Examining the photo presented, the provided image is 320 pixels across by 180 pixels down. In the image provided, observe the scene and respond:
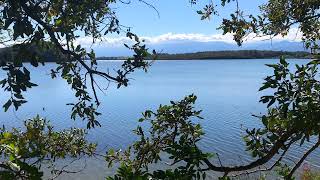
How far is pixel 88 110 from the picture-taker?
518 centimetres

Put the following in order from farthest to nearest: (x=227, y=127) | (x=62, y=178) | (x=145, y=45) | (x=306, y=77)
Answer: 1. (x=227, y=127)
2. (x=62, y=178)
3. (x=145, y=45)
4. (x=306, y=77)

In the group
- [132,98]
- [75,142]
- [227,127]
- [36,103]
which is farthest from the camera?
[132,98]

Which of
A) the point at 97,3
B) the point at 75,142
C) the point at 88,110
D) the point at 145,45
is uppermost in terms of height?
the point at 97,3

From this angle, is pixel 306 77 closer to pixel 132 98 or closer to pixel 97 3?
pixel 97 3

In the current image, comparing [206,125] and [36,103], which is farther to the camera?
[36,103]

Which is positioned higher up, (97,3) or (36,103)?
(97,3)

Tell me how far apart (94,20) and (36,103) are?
2063 inches

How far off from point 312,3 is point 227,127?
105ft

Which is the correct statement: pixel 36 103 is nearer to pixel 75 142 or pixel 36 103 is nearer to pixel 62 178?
pixel 62 178

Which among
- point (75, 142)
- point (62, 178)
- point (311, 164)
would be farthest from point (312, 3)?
point (311, 164)

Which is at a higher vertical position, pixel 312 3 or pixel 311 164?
pixel 312 3

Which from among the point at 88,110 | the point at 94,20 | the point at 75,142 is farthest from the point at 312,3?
the point at 75,142

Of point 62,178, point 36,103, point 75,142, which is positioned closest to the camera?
point 75,142

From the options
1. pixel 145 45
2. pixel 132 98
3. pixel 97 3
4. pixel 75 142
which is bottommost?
pixel 132 98
